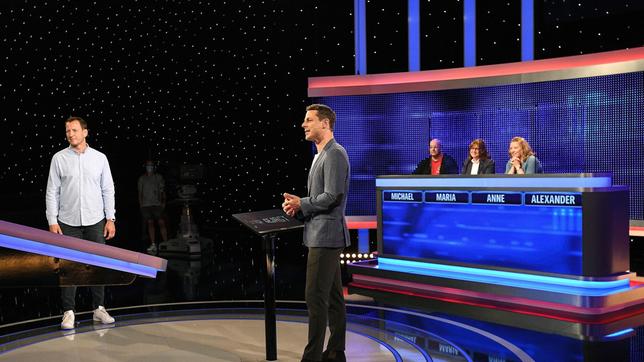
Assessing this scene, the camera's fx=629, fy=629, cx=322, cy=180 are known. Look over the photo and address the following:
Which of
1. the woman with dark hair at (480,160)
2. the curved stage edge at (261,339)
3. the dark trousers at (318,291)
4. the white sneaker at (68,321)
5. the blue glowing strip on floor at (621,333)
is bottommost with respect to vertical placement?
the blue glowing strip on floor at (621,333)

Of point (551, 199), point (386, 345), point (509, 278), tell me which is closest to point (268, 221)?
point (386, 345)

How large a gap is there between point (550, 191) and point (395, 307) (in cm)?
169

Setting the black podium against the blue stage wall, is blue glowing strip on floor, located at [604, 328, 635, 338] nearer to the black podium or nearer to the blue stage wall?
the black podium

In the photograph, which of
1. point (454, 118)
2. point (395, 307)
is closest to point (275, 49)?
point (454, 118)

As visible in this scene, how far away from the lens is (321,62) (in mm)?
9836

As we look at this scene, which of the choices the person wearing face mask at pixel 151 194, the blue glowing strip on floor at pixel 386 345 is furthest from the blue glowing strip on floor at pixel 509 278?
the person wearing face mask at pixel 151 194

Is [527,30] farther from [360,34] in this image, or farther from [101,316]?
[101,316]

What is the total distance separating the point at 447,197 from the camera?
6.18 metres

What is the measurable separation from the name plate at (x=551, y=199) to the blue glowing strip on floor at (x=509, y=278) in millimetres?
633

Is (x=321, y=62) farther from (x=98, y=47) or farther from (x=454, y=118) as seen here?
(x=98, y=47)

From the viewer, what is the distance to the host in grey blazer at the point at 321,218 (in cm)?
343

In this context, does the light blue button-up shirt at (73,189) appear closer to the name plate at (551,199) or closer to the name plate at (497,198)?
the name plate at (497,198)

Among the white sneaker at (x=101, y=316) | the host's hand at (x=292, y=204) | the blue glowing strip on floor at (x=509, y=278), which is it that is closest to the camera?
the host's hand at (x=292, y=204)

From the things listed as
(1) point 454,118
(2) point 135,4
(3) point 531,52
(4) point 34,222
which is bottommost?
(4) point 34,222
